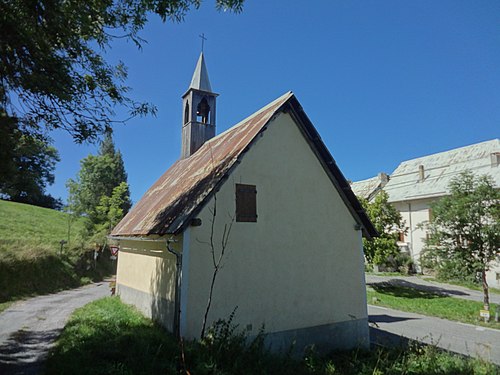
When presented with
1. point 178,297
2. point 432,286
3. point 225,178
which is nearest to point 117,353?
point 178,297

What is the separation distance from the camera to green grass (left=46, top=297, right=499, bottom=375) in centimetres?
555

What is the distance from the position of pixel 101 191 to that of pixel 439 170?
133 feet

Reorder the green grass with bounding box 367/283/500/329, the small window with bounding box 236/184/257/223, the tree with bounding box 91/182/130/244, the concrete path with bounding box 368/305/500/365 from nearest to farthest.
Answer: the small window with bounding box 236/184/257/223
the concrete path with bounding box 368/305/500/365
the green grass with bounding box 367/283/500/329
the tree with bounding box 91/182/130/244

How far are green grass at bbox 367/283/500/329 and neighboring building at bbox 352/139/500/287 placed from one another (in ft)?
20.4

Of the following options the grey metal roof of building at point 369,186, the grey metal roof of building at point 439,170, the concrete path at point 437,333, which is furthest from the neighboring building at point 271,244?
the grey metal roof of building at point 369,186

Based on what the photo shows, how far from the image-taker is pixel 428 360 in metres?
7.33

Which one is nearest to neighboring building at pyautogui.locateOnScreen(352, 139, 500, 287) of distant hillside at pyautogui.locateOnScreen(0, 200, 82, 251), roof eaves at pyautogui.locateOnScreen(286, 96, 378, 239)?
roof eaves at pyautogui.locateOnScreen(286, 96, 378, 239)

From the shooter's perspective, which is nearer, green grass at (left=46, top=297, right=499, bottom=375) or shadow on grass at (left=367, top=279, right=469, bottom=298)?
green grass at (left=46, top=297, right=499, bottom=375)

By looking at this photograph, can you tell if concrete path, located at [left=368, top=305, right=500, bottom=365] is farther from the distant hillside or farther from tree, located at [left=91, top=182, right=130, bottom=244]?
tree, located at [left=91, top=182, right=130, bottom=244]

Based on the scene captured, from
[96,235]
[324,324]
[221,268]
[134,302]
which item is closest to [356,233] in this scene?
[324,324]

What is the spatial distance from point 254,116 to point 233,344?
8.03 m

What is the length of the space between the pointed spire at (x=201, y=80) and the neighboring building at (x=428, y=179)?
61.8ft

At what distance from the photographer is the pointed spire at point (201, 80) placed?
56.2ft

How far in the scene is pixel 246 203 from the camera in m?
8.57
